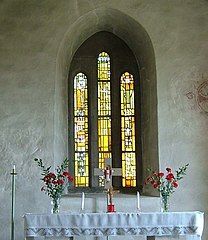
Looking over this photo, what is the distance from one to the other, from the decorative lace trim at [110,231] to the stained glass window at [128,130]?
10.2ft

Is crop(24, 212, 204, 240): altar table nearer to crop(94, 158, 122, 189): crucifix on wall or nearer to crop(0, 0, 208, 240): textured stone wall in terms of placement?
crop(94, 158, 122, 189): crucifix on wall

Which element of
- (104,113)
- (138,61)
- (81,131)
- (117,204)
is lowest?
(117,204)

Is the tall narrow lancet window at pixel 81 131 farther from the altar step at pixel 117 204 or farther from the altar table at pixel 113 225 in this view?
the altar table at pixel 113 225

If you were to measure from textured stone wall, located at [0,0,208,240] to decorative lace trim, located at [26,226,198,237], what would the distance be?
4.90ft

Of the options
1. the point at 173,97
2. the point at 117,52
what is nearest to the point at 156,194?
the point at 173,97

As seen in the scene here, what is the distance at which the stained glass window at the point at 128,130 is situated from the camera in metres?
11.0

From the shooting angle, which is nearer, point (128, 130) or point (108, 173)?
point (108, 173)

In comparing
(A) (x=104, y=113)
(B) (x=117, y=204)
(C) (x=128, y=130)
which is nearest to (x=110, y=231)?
(B) (x=117, y=204)

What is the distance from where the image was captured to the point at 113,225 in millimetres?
7871

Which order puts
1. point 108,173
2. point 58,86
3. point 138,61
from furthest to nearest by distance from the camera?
point 138,61 → point 58,86 → point 108,173

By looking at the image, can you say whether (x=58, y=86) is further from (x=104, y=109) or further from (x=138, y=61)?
(x=138, y=61)

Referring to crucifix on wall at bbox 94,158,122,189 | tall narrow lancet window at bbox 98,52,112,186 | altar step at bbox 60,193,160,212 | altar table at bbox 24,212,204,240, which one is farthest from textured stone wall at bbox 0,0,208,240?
altar table at bbox 24,212,204,240

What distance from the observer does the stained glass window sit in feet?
36.1

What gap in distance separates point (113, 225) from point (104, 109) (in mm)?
3940
